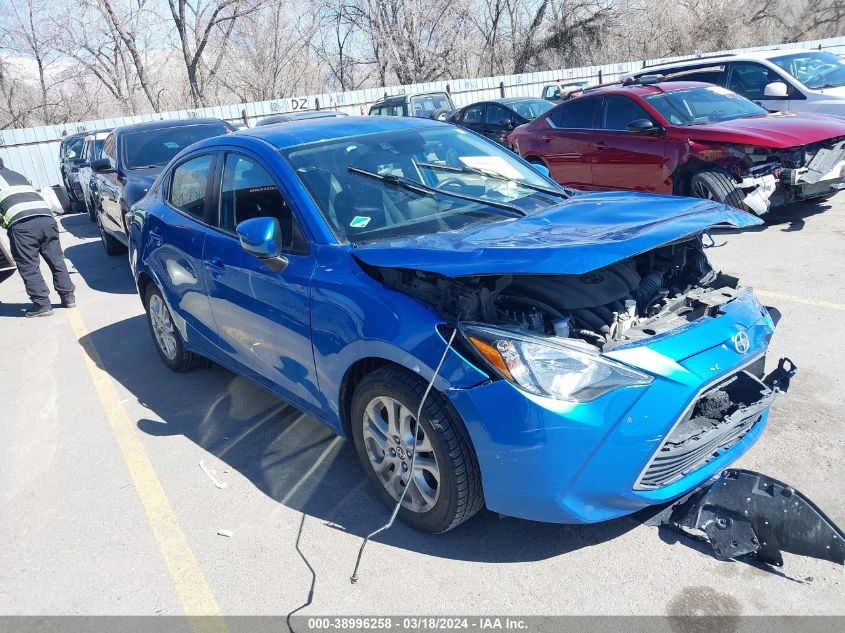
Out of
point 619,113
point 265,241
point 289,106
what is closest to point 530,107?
point 619,113

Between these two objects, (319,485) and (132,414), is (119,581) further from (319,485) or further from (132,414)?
(132,414)

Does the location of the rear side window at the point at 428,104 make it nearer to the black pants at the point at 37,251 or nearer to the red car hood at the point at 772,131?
the red car hood at the point at 772,131

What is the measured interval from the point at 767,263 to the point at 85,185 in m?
11.3

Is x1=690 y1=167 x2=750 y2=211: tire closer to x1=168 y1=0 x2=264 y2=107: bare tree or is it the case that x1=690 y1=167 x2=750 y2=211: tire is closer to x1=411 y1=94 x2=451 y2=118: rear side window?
x1=411 y1=94 x2=451 y2=118: rear side window

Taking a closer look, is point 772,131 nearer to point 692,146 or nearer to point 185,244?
point 692,146

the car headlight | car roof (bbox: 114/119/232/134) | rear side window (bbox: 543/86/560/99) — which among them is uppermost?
rear side window (bbox: 543/86/560/99)

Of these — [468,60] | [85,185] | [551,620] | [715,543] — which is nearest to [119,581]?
[551,620]

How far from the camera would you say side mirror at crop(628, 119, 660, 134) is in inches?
316

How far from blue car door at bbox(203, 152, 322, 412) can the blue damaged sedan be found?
0.05 ft

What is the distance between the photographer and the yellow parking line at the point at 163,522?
2995 mm

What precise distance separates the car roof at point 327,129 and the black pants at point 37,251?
4191mm

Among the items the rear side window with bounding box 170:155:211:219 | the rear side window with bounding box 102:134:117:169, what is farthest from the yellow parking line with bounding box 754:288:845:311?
the rear side window with bounding box 102:134:117:169

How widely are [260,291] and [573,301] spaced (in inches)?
67.3

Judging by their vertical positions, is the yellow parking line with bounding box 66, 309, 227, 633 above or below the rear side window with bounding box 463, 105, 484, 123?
below
